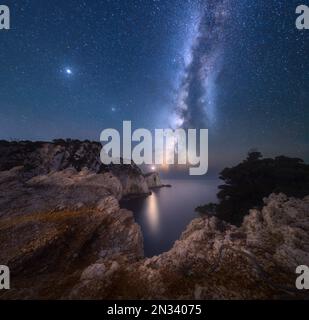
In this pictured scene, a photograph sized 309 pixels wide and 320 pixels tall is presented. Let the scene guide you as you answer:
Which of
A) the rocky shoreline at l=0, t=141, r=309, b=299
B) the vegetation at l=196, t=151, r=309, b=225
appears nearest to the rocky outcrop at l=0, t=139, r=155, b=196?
the rocky shoreline at l=0, t=141, r=309, b=299

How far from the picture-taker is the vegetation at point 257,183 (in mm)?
17391

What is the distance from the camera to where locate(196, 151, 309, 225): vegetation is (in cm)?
1739

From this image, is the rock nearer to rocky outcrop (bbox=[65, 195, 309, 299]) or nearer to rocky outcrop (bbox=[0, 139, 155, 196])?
rocky outcrop (bbox=[65, 195, 309, 299])

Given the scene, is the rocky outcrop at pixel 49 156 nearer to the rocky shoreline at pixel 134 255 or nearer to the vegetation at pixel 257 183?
the rocky shoreline at pixel 134 255

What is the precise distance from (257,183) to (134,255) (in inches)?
616

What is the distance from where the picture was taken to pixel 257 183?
18.7m

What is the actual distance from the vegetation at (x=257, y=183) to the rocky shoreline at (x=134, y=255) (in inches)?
66.2

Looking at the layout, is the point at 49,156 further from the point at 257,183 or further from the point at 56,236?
the point at 257,183

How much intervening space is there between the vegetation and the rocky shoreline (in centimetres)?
168

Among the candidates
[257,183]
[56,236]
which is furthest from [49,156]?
[257,183]

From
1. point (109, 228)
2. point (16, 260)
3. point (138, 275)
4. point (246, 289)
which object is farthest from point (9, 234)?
point (246, 289)

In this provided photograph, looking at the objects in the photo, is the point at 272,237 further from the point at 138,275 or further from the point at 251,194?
the point at 138,275

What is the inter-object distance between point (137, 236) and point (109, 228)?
4.10 metres

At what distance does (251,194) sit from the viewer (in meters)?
19.1
